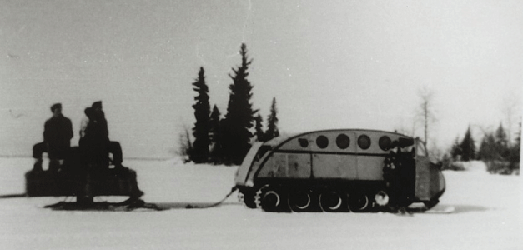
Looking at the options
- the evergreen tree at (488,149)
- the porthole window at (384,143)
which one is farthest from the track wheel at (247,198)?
the evergreen tree at (488,149)

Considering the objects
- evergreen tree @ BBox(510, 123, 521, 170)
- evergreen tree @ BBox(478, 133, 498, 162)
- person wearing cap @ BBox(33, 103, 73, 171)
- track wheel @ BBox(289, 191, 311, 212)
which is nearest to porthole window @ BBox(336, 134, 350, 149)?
track wheel @ BBox(289, 191, 311, 212)

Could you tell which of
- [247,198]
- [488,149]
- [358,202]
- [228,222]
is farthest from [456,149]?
[228,222]

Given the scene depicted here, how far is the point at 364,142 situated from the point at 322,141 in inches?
8.9

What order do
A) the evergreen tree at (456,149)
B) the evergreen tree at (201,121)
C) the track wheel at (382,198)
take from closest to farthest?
the evergreen tree at (201,121), the track wheel at (382,198), the evergreen tree at (456,149)

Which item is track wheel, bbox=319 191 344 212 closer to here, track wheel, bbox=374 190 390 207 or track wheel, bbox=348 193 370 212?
track wheel, bbox=348 193 370 212

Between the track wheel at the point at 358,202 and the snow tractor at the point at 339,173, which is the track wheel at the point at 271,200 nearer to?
the snow tractor at the point at 339,173

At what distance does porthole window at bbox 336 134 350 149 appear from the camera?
3225mm

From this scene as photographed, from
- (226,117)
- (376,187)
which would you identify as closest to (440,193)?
(376,187)

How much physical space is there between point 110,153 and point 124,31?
0.56 m

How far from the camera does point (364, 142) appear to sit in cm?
326

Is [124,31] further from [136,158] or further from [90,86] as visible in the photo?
[136,158]

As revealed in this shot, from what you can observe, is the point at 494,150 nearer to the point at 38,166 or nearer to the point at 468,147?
the point at 468,147

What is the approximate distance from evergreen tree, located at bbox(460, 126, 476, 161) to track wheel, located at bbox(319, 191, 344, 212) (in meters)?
0.77

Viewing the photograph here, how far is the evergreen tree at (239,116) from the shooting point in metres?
3.12
